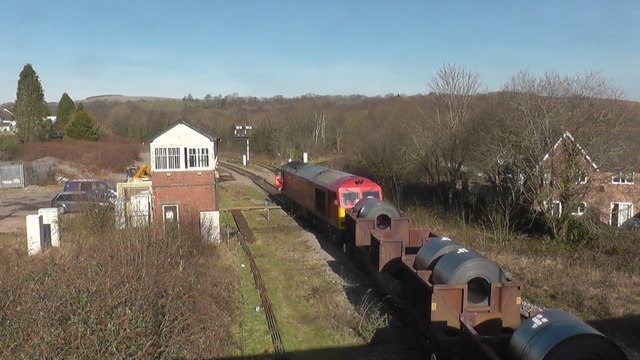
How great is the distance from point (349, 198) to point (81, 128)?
151 feet

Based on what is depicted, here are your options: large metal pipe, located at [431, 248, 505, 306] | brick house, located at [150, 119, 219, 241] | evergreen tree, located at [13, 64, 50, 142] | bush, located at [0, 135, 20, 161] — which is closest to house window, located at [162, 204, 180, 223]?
brick house, located at [150, 119, 219, 241]

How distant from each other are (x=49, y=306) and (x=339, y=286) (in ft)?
26.5

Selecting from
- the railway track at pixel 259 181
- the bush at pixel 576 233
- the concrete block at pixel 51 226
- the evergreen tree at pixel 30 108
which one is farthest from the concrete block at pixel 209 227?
the evergreen tree at pixel 30 108

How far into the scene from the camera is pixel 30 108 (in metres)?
49.3

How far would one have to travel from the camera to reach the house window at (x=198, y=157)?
68.8 feet

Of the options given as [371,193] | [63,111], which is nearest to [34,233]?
[371,193]

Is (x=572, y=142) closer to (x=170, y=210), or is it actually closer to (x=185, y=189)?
(x=185, y=189)

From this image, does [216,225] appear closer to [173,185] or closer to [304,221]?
[173,185]

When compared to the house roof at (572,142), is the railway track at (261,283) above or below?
below

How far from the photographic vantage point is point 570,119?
20.7 meters

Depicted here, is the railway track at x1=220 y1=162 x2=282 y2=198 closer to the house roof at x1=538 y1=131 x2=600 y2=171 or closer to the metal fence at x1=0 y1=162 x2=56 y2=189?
the metal fence at x1=0 y1=162 x2=56 y2=189

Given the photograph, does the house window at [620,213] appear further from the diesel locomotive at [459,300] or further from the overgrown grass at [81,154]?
the overgrown grass at [81,154]

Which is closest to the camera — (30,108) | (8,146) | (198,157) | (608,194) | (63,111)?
(198,157)

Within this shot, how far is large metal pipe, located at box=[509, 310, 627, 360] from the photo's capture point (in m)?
6.06
